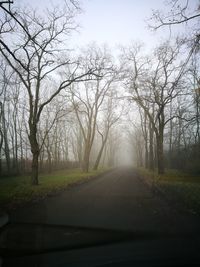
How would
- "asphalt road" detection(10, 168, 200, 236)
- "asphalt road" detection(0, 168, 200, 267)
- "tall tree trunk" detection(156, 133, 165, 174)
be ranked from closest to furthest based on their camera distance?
"asphalt road" detection(0, 168, 200, 267), "asphalt road" detection(10, 168, 200, 236), "tall tree trunk" detection(156, 133, 165, 174)

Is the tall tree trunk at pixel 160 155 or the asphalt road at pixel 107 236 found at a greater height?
the tall tree trunk at pixel 160 155

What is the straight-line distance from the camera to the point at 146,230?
684cm

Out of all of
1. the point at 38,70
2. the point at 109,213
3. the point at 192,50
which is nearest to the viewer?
the point at 109,213

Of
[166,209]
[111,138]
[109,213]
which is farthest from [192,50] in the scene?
[111,138]

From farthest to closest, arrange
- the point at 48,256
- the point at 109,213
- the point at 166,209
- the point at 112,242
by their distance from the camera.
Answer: the point at 166,209
the point at 109,213
the point at 112,242
the point at 48,256

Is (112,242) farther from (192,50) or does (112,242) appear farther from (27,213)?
(192,50)

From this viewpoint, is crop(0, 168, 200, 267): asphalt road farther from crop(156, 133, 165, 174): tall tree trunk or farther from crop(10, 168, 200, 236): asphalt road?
crop(156, 133, 165, 174): tall tree trunk

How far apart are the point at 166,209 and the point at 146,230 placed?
Answer: 3.18m

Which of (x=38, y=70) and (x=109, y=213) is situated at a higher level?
(x=38, y=70)

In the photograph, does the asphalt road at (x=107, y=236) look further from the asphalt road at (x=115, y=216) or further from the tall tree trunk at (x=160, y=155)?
the tall tree trunk at (x=160, y=155)

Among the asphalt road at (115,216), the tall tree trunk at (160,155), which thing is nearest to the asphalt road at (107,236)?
the asphalt road at (115,216)

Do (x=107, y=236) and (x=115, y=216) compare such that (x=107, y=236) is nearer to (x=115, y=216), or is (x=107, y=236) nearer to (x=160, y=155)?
(x=115, y=216)

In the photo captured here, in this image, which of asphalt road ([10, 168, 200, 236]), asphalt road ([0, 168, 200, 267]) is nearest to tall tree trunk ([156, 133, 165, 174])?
asphalt road ([10, 168, 200, 236])

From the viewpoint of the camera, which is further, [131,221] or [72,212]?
[72,212]
